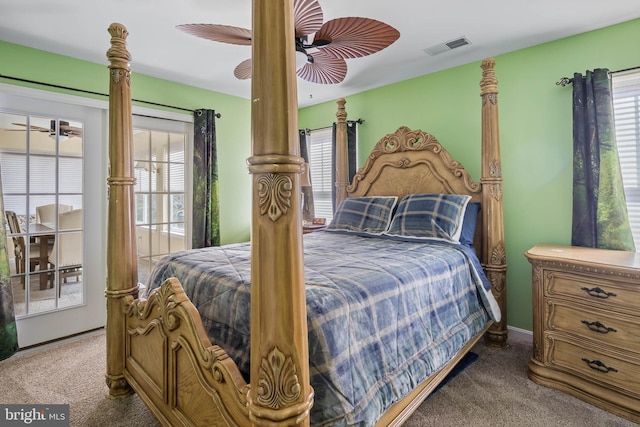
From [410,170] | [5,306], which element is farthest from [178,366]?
[410,170]

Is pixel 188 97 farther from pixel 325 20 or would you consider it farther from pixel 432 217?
pixel 432 217

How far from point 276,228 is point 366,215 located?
7.56 feet

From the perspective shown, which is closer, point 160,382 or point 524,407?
point 160,382

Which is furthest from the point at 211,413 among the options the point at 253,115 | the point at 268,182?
the point at 253,115

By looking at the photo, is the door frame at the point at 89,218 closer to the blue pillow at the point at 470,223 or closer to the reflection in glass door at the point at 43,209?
the reflection in glass door at the point at 43,209

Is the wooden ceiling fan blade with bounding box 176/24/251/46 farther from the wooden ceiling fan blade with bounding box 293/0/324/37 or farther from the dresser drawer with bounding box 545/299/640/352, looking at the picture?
the dresser drawer with bounding box 545/299/640/352

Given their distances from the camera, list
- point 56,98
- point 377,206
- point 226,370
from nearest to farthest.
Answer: point 226,370 → point 56,98 → point 377,206

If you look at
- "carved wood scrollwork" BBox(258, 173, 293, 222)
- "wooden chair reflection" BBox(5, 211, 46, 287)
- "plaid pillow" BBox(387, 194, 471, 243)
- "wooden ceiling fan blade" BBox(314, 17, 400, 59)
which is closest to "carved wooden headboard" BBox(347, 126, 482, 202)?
"plaid pillow" BBox(387, 194, 471, 243)

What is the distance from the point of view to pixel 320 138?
170 inches

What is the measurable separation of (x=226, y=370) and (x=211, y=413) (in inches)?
9.9

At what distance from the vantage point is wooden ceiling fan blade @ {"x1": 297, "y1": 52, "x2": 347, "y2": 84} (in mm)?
2164

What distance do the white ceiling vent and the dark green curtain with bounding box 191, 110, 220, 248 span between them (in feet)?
7.66

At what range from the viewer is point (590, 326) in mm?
1899

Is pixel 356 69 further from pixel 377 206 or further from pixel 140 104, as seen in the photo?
pixel 140 104
